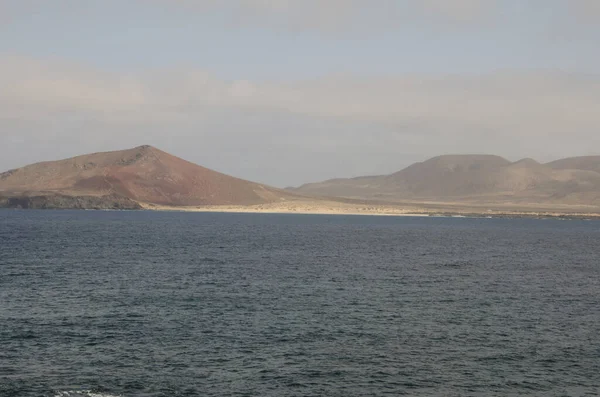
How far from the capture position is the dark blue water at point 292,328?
40000mm

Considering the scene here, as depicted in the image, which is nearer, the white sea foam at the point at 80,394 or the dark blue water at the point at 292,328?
the white sea foam at the point at 80,394

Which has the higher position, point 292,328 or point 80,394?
point 292,328

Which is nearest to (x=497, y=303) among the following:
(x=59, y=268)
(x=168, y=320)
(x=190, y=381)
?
(x=168, y=320)

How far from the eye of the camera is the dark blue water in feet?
131

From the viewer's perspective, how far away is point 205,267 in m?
93.1

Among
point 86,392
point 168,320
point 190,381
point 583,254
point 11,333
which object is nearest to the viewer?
point 86,392

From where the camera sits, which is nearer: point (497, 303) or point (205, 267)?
point (497, 303)

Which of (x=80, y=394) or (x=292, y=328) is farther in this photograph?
(x=292, y=328)

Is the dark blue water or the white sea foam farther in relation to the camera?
the dark blue water

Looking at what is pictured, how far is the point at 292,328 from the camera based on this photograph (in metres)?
53.2

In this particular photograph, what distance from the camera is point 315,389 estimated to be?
3878 centimetres

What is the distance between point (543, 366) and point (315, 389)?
51.0 feet

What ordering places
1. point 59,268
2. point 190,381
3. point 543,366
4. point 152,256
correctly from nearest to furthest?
point 190,381
point 543,366
point 59,268
point 152,256

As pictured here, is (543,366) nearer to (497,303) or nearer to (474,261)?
(497,303)
